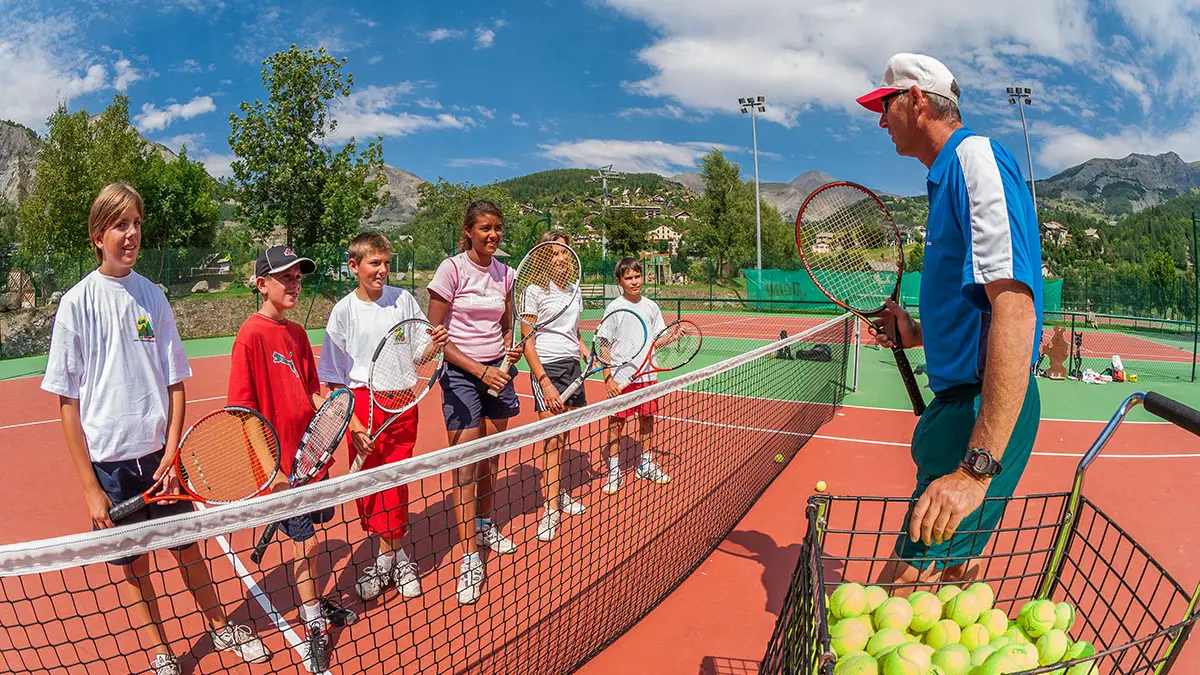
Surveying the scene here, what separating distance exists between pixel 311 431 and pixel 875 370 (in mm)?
9507

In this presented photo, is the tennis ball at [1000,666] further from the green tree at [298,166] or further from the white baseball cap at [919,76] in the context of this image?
the green tree at [298,166]

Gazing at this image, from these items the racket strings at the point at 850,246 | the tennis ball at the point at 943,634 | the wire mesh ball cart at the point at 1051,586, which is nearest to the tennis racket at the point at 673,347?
the racket strings at the point at 850,246

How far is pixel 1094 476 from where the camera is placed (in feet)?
17.7

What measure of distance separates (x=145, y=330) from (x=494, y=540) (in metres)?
1.99

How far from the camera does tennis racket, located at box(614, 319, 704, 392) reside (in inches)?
202

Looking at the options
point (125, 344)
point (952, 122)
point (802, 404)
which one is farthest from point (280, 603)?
point (802, 404)

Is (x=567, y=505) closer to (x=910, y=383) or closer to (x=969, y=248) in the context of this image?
→ (x=910, y=383)

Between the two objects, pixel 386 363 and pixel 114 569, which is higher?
pixel 386 363

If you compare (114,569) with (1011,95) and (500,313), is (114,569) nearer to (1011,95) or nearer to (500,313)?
(500,313)

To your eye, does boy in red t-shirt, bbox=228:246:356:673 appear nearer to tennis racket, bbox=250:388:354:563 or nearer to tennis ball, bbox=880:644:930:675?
tennis racket, bbox=250:388:354:563

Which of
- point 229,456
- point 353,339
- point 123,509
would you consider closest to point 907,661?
point 123,509

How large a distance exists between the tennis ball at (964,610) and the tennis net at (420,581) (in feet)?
4.53

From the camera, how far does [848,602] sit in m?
1.56


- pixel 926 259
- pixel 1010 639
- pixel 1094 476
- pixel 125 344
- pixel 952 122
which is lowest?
pixel 1094 476
